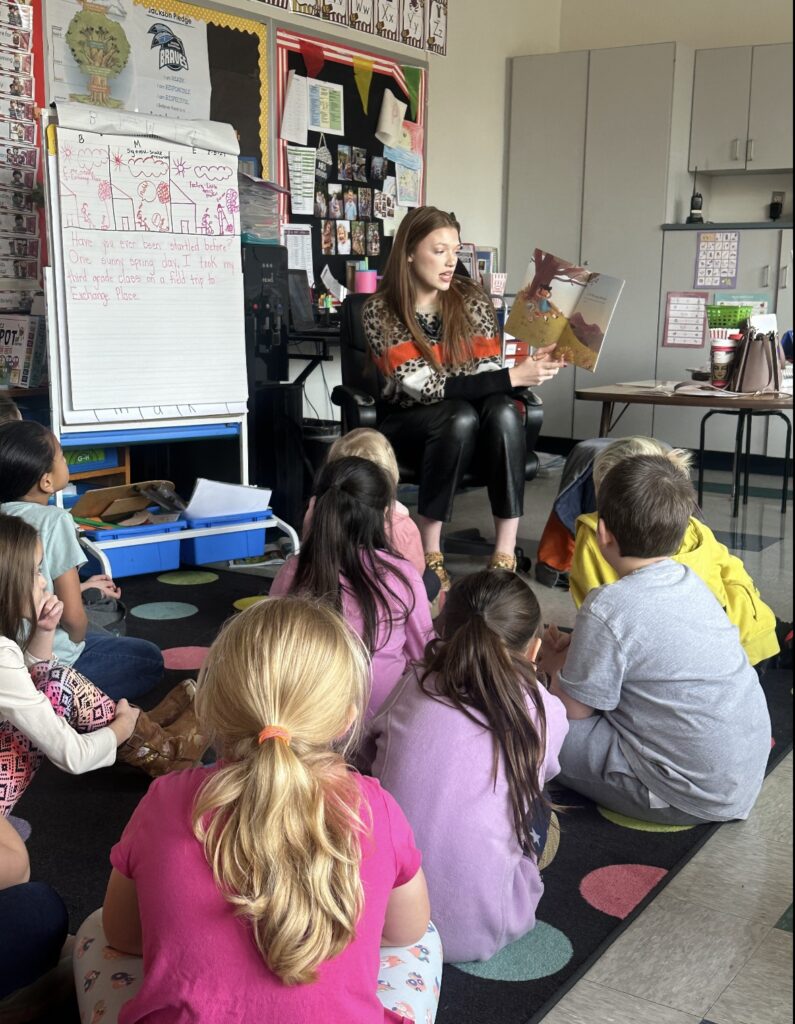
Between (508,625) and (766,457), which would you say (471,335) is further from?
(766,457)

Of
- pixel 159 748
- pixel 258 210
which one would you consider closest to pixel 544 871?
pixel 159 748

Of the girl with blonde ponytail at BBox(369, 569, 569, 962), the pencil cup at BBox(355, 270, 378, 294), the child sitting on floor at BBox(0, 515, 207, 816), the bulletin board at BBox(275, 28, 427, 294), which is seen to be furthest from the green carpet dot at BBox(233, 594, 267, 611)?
the bulletin board at BBox(275, 28, 427, 294)

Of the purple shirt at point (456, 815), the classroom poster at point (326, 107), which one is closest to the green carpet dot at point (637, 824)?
the purple shirt at point (456, 815)

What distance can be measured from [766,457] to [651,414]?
2.14 ft

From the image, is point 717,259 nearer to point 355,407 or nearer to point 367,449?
point 355,407

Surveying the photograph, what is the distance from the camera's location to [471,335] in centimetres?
361

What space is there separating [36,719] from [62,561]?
30.9 inches

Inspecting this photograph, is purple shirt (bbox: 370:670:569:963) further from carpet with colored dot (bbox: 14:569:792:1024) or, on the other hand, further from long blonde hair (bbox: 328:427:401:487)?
long blonde hair (bbox: 328:427:401:487)

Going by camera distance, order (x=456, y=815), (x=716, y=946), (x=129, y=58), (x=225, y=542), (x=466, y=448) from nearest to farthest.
Answer: 1. (x=456, y=815)
2. (x=716, y=946)
3. (x=466, y=448)
4. (x=225, y=542)
5. (x=129, y=58)

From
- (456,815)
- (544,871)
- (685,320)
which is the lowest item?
→ (544,871)

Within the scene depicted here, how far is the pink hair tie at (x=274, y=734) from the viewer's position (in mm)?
1018

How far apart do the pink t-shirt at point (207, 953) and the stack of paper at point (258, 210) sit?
3326 mm

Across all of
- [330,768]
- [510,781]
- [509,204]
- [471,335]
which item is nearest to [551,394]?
[509,204]

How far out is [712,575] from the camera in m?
2.32
